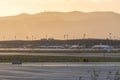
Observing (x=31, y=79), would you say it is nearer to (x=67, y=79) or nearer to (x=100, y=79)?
(x=67, y=79)

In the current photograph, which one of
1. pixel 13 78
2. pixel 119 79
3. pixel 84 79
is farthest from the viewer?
pixel 13 78

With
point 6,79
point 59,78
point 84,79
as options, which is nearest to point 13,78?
point 6,79

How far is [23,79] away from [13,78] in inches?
61.6

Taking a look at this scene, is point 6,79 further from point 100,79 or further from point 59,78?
point 100,79

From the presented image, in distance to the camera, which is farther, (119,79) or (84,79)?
(84,79)

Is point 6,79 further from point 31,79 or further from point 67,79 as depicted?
point 67,79

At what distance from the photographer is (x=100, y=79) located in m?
36.2

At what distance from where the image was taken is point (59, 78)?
38.1m

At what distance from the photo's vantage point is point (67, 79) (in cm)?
3659

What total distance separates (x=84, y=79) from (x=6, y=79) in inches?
244

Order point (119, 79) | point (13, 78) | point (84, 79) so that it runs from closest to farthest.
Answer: point (119, 79) → point (84, 79) → point (13, 78)

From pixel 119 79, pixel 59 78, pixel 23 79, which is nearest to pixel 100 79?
pixel 59 78

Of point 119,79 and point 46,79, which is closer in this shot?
point 119,79

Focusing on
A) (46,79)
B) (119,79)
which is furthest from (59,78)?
(119,79)
